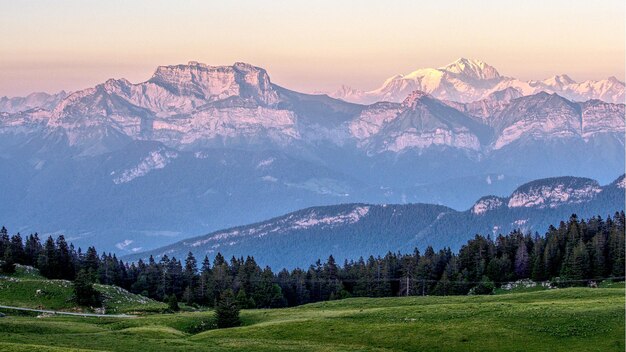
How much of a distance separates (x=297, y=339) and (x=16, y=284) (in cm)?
5926

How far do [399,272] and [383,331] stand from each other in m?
94.5

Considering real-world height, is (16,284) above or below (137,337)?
above

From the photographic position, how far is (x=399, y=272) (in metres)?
192

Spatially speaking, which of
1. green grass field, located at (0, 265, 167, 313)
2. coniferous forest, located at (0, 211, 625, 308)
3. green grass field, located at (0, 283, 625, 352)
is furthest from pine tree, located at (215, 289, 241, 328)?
coniferous forest, located at (0, 211, 625, 308)

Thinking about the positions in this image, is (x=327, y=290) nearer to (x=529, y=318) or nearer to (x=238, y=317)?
(x=238, y=317)

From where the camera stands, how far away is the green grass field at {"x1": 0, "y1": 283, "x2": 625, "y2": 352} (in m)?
91.4

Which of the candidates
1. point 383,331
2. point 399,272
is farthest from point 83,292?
point 399,272

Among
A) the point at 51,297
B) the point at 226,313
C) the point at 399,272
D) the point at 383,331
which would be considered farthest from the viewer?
the point at 399,272

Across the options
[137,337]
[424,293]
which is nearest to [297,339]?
[137,337]

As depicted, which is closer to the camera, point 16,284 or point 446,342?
point 446,342

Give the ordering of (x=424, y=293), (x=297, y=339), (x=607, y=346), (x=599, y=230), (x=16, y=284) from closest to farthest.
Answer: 1. (x=607, y=346)
2. (x=297, y=339)
3. (x=16, y=284)
4. (x=424, y=293)
5. (x=599, y=230)

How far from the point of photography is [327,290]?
190750 mm

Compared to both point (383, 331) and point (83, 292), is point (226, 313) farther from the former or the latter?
point (83, 292)

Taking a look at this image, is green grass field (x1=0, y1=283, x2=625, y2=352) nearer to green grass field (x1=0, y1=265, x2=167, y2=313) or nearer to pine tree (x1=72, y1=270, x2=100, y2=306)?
green grass field (x1=0, y1=265, x2=167, y2=313)
